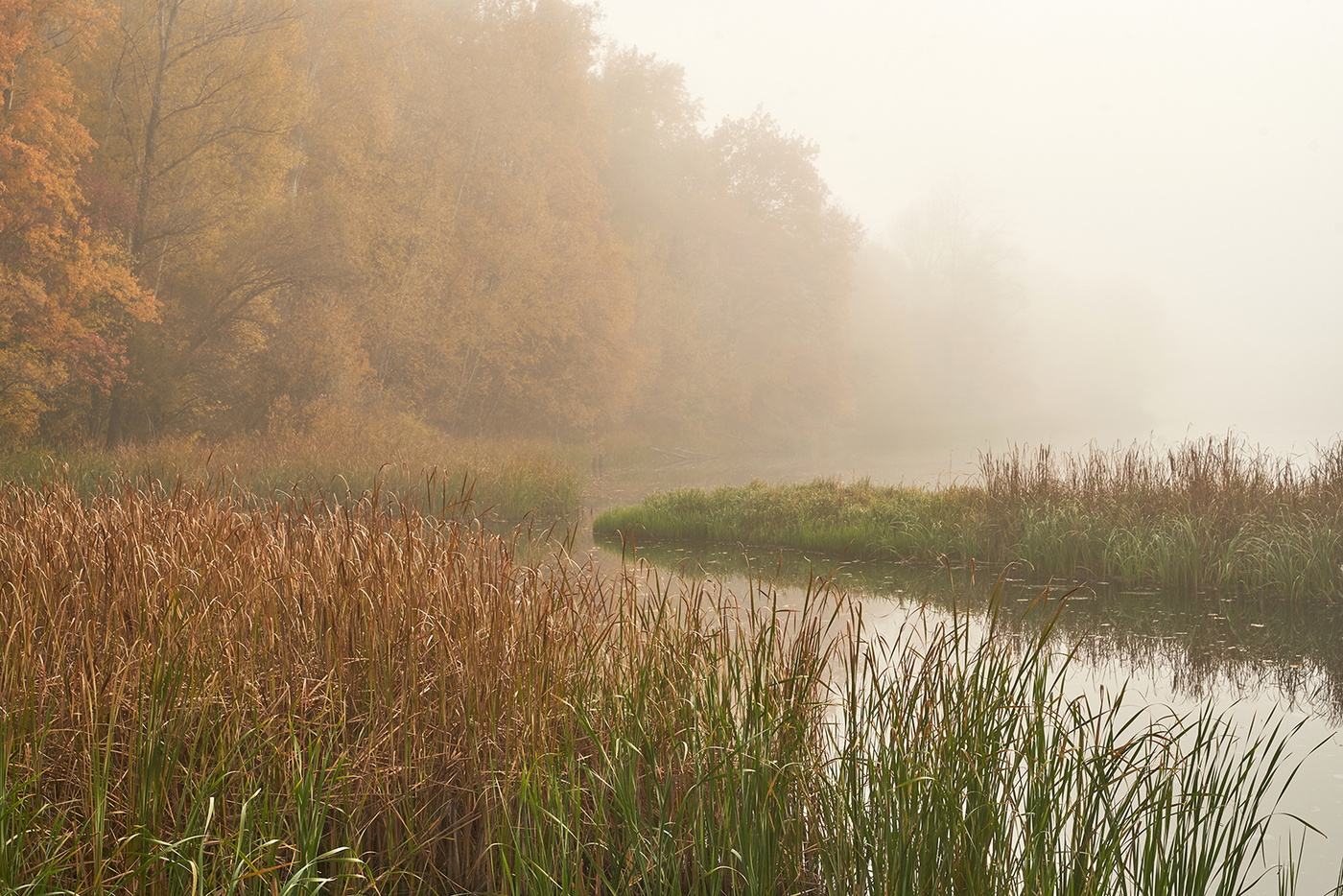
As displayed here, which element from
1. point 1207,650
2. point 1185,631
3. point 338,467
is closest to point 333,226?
point 338,467

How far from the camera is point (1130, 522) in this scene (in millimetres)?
8516

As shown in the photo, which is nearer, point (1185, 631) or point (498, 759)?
point (498, 759)

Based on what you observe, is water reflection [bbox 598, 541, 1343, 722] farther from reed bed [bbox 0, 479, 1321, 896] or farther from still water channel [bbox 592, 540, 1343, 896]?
reed bed [bbox 0, 479, 1321, 896]

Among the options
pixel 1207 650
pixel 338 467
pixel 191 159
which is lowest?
pixel 1207 650

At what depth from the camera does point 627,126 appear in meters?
30.0

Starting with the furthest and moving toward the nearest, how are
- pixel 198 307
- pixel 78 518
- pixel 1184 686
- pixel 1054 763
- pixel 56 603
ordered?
pixel 198 307, pixel 1184 686, pixel 78 518, pixel 56 603, pixel 1054 763

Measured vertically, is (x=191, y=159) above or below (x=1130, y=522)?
above

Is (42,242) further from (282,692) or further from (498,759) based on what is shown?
(498,759)

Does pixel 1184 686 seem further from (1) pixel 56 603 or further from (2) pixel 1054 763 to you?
(1) pixel 56 603

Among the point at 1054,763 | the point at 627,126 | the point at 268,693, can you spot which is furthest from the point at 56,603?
the point at 627,126

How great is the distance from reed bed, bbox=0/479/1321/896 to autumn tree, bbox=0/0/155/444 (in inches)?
407

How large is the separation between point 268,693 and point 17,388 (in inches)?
470

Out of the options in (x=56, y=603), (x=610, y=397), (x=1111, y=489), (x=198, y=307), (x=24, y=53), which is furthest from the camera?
(x=610, y=397)

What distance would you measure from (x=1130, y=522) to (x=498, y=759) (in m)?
7.73
